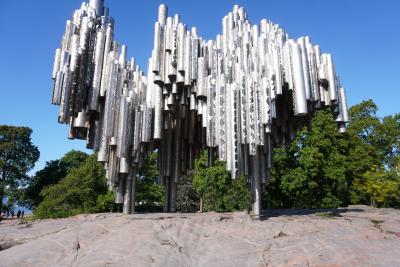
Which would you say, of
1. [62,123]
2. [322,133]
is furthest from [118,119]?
[322,133]

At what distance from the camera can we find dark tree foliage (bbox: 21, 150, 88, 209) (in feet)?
193

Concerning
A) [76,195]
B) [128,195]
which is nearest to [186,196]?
[76,195]

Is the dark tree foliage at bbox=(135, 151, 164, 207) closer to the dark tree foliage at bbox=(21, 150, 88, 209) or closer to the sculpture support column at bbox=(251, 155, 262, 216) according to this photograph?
the dark tree foliage at bbox=(21, 150, 88, 209)

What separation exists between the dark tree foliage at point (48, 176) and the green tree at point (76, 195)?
17.0 m

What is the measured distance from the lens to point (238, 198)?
40656 mm

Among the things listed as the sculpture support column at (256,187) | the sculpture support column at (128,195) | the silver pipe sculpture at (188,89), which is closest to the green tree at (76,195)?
the sculpture support column at (128,195)

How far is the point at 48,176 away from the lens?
61.4 metres

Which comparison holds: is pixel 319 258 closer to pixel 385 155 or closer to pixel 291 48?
pixel 291 48

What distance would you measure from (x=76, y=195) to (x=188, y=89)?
2925 cm

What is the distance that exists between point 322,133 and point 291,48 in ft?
88.2

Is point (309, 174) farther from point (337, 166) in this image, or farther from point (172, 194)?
point (172, 194)

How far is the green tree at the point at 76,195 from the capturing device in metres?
40.5

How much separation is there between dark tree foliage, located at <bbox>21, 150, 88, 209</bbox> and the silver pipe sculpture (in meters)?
44.9

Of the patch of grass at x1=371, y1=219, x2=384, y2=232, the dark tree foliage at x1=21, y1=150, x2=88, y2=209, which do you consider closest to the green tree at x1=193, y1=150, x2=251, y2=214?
the patch of grass at x1=371, y1=219, x2=384, y2=232
